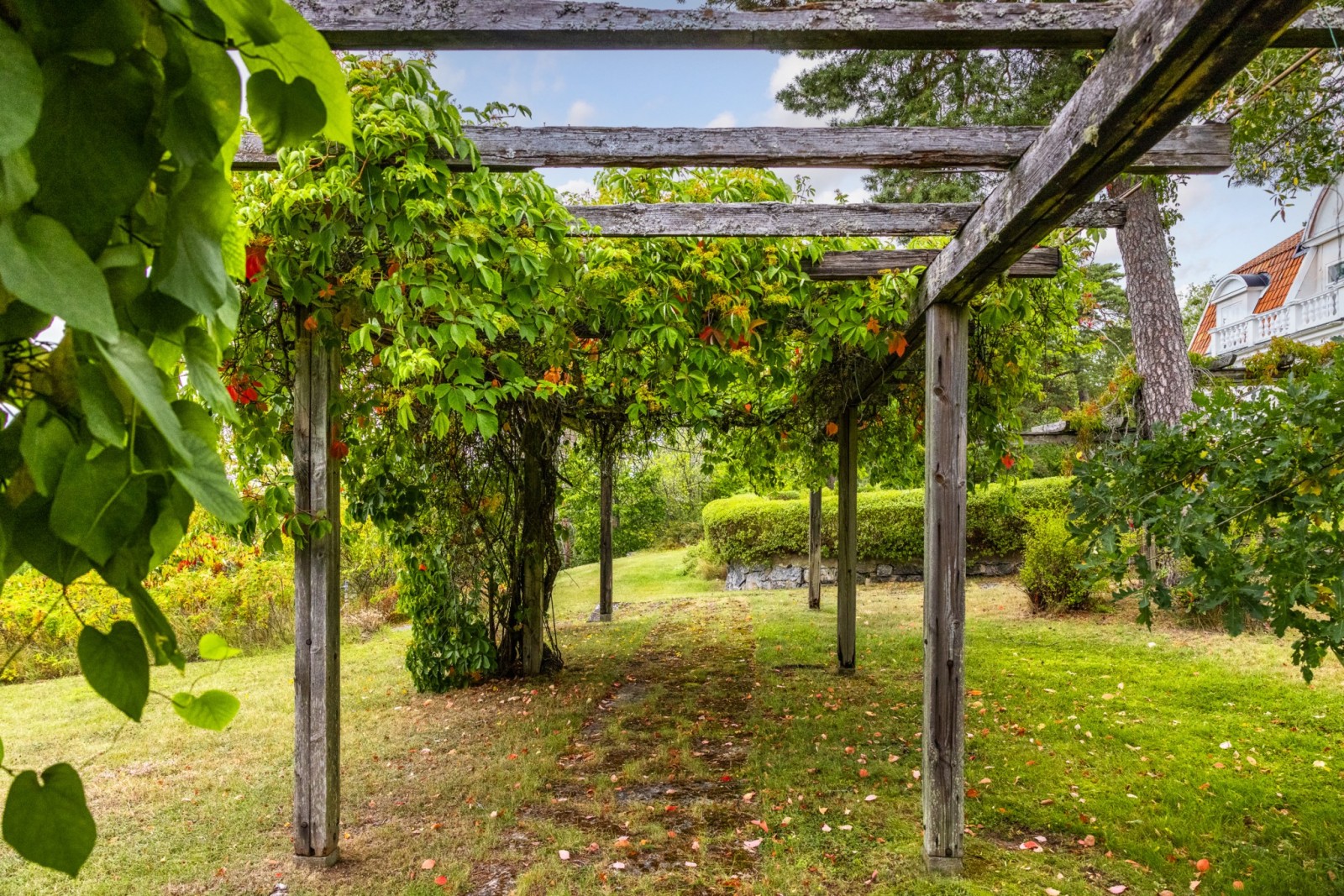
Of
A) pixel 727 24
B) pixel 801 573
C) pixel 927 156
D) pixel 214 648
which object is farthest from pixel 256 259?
pixel 801 573

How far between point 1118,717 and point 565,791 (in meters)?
3.60

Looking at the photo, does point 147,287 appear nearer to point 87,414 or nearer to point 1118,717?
point 87,414

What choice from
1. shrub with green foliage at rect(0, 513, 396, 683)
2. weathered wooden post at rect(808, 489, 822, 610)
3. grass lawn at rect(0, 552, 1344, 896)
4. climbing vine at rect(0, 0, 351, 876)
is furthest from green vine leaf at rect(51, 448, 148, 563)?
weathered wooden post at rect(808, 489, 822, 610)

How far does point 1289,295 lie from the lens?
13773 millimetres

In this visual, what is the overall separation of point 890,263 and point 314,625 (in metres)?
3.07

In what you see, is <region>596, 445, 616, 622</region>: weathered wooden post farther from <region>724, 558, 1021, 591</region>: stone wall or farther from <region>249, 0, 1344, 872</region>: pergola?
<region>249, 0, 1344, 872</region>: pergola

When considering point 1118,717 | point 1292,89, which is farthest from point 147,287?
point 1118,717

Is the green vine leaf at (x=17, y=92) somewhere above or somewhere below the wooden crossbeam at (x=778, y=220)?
below

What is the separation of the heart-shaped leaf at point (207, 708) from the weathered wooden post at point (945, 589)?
2979mm

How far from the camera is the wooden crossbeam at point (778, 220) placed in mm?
2971

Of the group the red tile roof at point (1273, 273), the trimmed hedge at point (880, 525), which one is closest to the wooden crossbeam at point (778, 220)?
the trimmed hedge at point (880, 525)

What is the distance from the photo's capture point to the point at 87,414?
0.79ft

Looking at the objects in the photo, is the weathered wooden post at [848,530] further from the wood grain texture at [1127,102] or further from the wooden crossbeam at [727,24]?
the wooden crossbeam at [727,24]

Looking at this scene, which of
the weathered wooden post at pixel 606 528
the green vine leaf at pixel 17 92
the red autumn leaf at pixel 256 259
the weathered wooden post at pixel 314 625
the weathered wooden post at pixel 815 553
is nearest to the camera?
the green vine leaf at pixel 17 92
